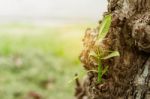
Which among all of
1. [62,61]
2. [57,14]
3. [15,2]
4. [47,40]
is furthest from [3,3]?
[62,61]

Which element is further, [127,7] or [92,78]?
[92,78]

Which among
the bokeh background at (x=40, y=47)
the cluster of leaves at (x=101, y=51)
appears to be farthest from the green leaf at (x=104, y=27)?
the bokeh background at (x=40, y=47)

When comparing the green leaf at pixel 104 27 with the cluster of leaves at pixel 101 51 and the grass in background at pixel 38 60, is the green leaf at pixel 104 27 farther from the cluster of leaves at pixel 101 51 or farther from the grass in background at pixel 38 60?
the grass in background at pixel 38 60

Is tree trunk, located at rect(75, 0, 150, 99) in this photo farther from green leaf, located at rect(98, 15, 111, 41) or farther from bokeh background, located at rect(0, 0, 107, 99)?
bokeh background, located at rect(0, 0, 107, 99)

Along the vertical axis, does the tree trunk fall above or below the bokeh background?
above

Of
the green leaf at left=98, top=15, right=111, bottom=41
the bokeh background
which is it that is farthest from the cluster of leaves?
the bokeh background

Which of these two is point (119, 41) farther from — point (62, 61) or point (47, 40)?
point (47, 40)
